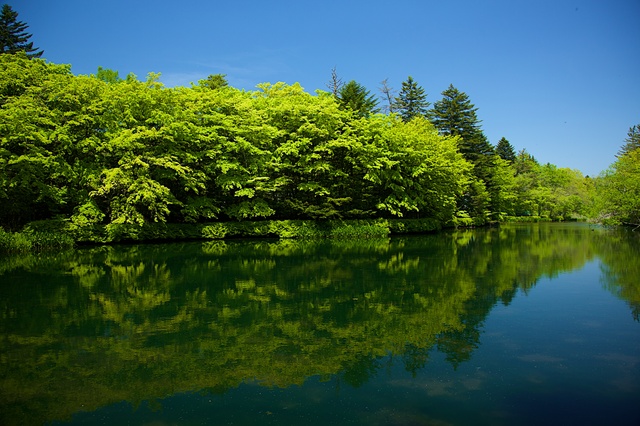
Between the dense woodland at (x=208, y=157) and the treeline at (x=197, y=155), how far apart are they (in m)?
0.09

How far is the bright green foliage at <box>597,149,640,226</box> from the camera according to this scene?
109 feet

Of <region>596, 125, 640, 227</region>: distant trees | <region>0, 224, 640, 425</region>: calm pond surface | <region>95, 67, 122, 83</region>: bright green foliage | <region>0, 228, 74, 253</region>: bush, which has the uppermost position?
<region>95, 67, 122, 83</region>: bright green foliage

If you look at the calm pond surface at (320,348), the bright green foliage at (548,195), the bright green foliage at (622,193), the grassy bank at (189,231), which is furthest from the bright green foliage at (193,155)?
the bright green foliage at (548,195)

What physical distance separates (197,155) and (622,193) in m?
33.5

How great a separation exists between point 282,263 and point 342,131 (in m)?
19.1

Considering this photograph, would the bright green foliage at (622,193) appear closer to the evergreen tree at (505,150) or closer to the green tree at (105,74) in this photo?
the evergreen tree at (505,150)

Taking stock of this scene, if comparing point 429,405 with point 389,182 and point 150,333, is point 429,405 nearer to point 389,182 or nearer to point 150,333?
point 150,333

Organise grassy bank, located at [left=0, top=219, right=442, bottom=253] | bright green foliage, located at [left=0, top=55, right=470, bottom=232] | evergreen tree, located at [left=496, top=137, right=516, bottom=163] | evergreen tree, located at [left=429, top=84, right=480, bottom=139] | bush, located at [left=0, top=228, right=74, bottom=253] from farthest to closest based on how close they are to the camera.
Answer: evergreen tree, located at [left=496, top=137, right=516, bottom=163]
evergreen tree, located at [left=429, top=84, right=480, bottom=139]
bright green foliage, located at [left=0, top=55, right=470, bottom=232]
grassy bank, located at [left=0, top=219, right=442, bottom=253]
bush, located at [left=0, top=228, right=74, bottom=253]

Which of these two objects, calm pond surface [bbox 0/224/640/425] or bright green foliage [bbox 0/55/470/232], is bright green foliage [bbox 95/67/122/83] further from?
calm pond surface [bbox 0/224/640/425]

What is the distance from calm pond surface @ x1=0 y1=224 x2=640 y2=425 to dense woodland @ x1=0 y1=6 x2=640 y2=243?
10.4m

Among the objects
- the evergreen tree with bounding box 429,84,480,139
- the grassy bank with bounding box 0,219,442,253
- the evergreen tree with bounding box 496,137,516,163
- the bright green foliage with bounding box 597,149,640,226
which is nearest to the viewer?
the grassy bank with bounding box 0,219,442,253

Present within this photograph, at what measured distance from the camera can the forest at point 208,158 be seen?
881 inches

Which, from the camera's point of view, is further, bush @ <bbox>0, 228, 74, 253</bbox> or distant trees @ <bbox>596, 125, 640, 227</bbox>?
distant trees @ <bbox>596, 125, 640, 227</bbox>

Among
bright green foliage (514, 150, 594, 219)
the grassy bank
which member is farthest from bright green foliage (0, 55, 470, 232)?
bright green foliage (514, 150, 594, 219)
